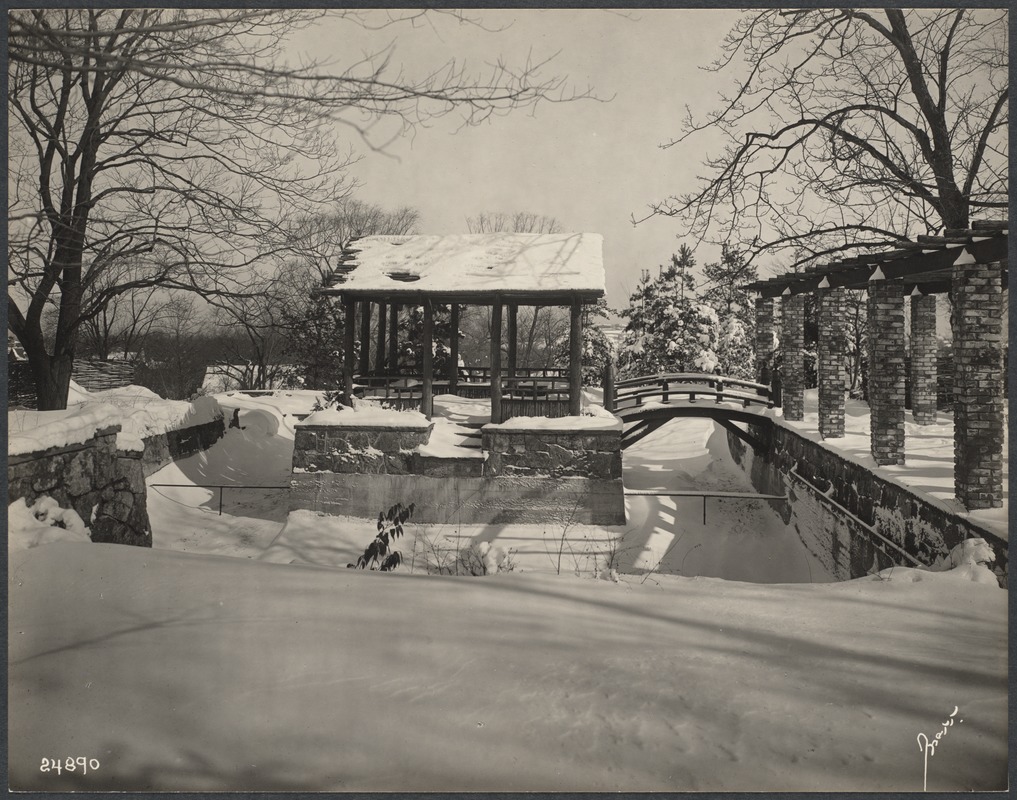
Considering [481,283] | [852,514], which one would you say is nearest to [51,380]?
[481,283]

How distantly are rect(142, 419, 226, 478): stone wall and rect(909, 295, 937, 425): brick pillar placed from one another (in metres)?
15.1

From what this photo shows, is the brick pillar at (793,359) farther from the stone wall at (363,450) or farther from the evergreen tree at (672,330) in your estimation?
the evergreen tree at (672,330)

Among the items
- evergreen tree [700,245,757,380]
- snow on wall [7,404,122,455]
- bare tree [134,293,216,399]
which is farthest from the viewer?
evergreen tree [700,245,757,380]

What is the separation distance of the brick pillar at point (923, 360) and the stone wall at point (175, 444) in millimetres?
15095

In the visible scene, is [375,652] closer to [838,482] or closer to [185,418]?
[838,482]

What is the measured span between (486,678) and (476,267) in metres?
8.54

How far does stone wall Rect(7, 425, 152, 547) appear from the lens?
4633mm

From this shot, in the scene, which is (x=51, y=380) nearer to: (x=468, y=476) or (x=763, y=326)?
(x=468, y=476)

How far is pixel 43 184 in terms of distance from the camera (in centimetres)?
484

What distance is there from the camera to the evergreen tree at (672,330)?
25.2 metres

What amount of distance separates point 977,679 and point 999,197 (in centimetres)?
634

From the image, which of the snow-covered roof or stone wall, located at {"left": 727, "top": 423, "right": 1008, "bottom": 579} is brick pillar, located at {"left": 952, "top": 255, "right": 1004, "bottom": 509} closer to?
stone wall, located at {"left": 727, "top": 423, "right": 1008, "bottom": 579}
